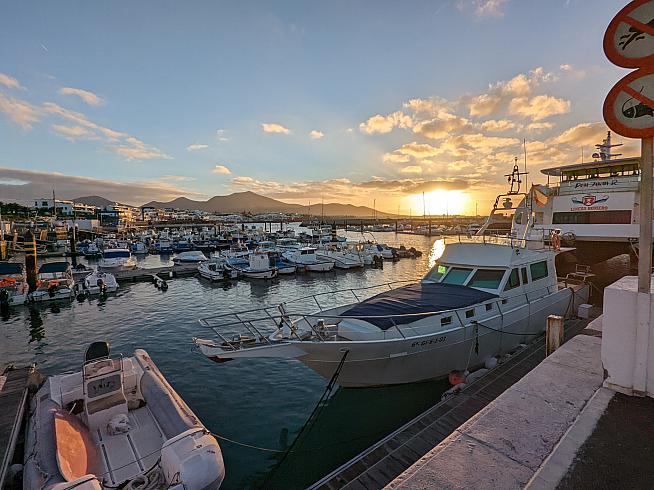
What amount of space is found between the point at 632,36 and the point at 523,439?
4.81 m

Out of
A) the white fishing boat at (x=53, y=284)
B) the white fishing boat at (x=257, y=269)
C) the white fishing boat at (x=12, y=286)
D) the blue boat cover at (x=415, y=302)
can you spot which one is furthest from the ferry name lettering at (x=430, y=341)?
the white fishing boat at (x=12, y=286)

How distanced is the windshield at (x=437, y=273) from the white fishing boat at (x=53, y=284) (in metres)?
26.1

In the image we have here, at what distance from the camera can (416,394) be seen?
32.1 ft

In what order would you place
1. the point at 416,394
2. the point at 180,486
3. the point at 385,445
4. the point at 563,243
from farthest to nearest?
the point at 563,243, the point at 416,394, the point at 385,445, the point at 180,486

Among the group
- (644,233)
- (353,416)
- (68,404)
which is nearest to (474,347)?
(353,416)

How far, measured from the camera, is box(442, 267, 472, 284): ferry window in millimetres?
11656

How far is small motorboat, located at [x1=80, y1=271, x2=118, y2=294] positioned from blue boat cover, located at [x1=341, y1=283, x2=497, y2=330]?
24504 mm

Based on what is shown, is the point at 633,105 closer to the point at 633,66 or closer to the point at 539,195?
the point at 633,66

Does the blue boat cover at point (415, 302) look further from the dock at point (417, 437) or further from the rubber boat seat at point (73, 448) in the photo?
the rubber boat seat at point (73, 448)

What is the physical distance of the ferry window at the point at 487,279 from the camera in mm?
11094

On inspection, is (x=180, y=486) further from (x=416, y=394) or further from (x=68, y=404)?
(x=416, y=394)

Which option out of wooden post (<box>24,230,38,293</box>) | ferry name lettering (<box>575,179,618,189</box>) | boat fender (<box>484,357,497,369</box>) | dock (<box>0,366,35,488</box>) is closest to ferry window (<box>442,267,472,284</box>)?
boat fender (<box>484,357,497,369</box>)

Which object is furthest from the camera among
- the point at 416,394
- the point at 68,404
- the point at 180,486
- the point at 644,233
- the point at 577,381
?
the point at 416,394

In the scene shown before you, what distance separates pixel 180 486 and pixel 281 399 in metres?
5.53
